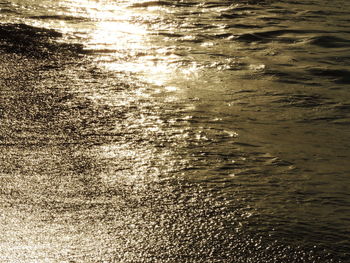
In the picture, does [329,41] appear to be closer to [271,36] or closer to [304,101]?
[271,36]

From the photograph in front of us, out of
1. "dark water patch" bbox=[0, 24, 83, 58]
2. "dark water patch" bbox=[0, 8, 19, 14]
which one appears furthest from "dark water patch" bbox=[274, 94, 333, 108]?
"dark water patch" bbox=[0, 8, 19, 14]

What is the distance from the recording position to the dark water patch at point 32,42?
217 inches

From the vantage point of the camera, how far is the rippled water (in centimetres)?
289

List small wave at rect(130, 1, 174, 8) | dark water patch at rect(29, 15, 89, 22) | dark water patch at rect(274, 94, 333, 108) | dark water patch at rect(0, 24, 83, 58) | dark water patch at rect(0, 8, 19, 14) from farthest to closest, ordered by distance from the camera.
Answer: small wave at rect(130, 1, 174, 8) → dark water patch at rect(0, 8, 19, 14) → dark water patch at rect(29, 15, 89, 22) → dark water patch at rect(0, 24, 83, 58) → dark water patch at rect(274, 94, 333, 108)

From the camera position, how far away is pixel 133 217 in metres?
3.04

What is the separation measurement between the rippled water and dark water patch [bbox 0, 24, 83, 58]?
2cm

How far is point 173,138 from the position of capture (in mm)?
3928

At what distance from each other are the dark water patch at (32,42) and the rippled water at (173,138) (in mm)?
18

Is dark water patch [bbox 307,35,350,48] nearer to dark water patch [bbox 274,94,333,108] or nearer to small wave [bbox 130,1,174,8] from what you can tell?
dark water patch [bbox 274,94,333,108]

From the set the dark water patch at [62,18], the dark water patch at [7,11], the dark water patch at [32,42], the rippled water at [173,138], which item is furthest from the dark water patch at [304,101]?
the dark water patch at [7,11]

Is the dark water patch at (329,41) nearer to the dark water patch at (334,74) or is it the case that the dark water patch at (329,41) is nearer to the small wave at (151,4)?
the dark water patch at (334,74)

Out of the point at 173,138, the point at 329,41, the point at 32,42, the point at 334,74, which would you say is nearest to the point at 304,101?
the point at 334,74

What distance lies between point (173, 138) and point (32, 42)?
2.35 metres

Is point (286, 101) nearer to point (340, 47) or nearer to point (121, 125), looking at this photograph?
point (121, 125)
